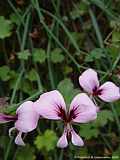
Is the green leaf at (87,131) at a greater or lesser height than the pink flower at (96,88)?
lesser

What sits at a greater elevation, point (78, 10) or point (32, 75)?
point (78, 10)

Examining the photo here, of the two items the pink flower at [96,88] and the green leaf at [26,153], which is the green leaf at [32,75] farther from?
the pink flower at [96,88]

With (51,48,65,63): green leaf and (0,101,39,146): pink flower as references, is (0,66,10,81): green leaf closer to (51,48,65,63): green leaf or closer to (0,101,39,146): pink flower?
(51,48,65,63): green leaf

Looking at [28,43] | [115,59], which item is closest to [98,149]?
[115,59]

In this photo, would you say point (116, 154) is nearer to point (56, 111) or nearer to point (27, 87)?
point (27, 87)

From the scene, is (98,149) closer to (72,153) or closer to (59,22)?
(72,153)

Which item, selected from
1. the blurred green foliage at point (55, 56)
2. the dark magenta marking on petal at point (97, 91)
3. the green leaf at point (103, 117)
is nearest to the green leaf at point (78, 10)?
the blurred green foliage at point (55, 56)

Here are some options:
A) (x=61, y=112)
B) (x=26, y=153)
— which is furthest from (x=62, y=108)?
(x=26, y=153)
